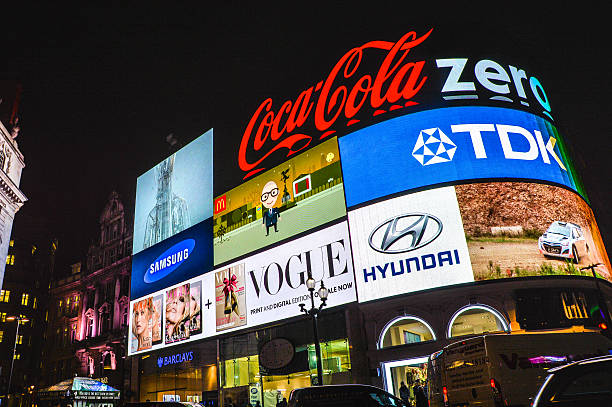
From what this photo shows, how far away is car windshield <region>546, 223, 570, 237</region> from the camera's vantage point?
2398 cm

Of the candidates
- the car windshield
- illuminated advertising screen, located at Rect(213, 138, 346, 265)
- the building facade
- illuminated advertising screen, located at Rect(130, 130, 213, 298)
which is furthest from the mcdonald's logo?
the building facade

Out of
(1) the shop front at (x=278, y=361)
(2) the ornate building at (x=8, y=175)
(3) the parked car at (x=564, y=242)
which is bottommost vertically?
(1) the shop front at (x=278, y=361)

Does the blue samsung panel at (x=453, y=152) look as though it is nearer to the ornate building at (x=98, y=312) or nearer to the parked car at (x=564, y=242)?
the parked car at (x=564, y=242)

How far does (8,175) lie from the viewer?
6009 cm

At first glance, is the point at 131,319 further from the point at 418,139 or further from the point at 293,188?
the point at 418,139

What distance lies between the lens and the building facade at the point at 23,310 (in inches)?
3091

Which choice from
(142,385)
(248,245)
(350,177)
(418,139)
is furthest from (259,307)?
(142,385)

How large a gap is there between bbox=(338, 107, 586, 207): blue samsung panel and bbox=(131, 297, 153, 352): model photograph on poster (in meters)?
22.3

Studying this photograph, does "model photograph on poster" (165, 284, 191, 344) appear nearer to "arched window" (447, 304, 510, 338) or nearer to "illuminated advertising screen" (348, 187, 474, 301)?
"illuminated advertising screen" (348, 187, 474, 301)

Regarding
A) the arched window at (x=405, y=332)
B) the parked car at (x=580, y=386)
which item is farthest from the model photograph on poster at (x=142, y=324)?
Answer: the parked car at (x=580, y=386)

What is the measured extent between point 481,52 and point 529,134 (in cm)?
605

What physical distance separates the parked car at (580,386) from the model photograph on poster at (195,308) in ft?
101

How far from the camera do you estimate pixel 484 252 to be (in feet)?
74.9

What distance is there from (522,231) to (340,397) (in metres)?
15.5
